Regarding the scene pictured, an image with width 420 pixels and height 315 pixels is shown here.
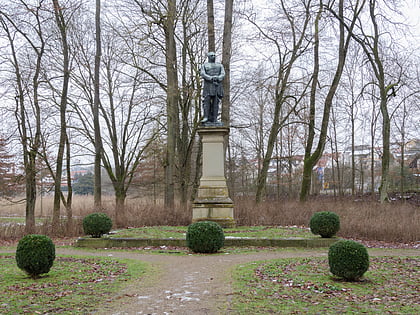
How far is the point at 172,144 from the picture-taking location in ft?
66.7

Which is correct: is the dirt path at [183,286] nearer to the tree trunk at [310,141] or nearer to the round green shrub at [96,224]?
the round green shrub at [96,224]

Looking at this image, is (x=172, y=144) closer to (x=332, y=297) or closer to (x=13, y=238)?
(x=13, y=238)

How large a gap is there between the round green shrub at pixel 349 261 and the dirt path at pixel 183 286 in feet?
6.06

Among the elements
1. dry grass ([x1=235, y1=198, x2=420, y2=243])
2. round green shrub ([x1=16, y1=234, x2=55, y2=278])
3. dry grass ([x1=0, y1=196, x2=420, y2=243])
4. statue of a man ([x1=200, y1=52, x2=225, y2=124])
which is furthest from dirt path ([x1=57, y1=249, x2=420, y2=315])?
statue of a man ([x1=200, y1=52, x2=225, y2=124])

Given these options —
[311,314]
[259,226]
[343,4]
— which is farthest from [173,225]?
[343,4]

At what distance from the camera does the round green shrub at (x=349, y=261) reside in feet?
22.7

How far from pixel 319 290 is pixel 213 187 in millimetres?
8919

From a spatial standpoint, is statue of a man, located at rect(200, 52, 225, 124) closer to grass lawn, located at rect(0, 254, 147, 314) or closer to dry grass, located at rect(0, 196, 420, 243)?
dry grass, located at rect(0, 196, 420, 243)

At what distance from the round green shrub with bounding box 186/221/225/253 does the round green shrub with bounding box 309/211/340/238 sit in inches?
123

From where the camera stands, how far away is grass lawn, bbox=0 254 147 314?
5.64m

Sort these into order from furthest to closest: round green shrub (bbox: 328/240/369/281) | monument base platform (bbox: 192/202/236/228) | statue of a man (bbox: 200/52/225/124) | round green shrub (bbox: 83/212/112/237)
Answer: statue of a man (bbox: 200/52/225/124) → monument base platform (bbox: 192/202/236/228) → round green shrub (bbox: 83/212/112/237) → round green shrub (bbox: 328/240/369/281)

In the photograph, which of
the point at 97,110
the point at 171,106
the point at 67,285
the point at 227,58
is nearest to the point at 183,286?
the point at 67,285

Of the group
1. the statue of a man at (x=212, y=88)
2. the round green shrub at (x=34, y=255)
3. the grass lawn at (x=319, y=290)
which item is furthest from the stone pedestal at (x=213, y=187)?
the round green shrub at (x=34, y=255)

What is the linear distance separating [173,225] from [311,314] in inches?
505
